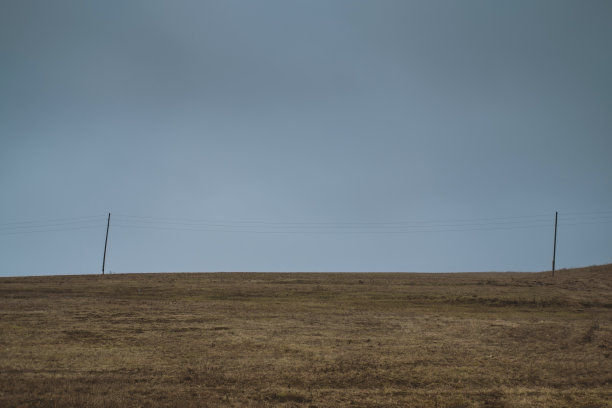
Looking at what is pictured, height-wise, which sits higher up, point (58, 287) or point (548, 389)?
point (548, 389)

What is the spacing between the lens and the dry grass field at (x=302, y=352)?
868 centimetres

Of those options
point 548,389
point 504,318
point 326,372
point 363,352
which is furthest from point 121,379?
point 504,318

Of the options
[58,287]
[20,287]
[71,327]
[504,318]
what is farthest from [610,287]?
[20,287]

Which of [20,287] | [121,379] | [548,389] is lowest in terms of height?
[20,287]

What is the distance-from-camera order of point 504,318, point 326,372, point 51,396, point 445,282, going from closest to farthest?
point 51,396 < point 326,372 < point 504,318 < point 445,282

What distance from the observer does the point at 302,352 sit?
12.3 m

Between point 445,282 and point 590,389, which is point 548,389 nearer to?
point 590,389

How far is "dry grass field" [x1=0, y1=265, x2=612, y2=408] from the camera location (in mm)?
8680

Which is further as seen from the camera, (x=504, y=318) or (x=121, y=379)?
(x=504, y=318)

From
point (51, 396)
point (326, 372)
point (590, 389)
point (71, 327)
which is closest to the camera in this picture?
point (51, 396)

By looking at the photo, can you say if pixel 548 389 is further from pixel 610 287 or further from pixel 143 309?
pixel 610 287

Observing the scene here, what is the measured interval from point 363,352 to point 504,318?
10541mm

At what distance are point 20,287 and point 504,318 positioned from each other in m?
32.8

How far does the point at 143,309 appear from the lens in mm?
20422
